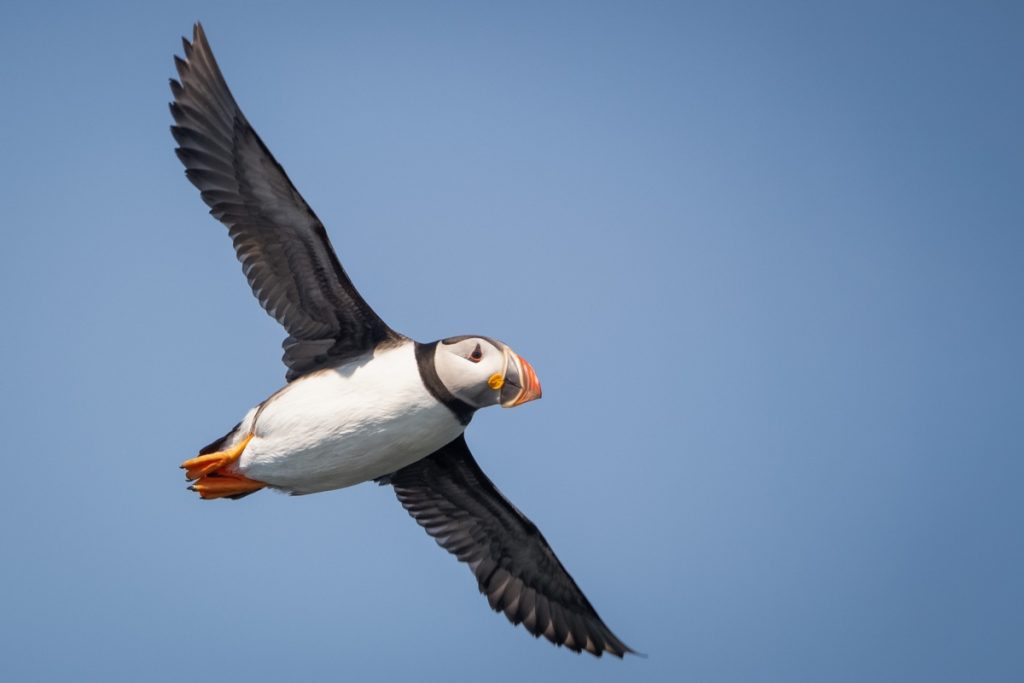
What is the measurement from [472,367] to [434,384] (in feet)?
1.13

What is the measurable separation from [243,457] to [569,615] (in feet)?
11.3

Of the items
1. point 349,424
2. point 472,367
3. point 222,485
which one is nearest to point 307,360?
point 349,424

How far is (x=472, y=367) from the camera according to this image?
8961 mm

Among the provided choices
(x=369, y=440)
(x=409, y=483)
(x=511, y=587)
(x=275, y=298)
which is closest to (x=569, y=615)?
(x=511, y=587)

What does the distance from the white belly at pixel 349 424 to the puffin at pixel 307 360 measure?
10 millimetres

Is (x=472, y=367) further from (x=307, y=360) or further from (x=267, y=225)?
(x=267, y=225)

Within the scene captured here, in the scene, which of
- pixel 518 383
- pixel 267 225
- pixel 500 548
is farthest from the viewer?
pixel 500 548

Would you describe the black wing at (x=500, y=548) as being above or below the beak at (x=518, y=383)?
below

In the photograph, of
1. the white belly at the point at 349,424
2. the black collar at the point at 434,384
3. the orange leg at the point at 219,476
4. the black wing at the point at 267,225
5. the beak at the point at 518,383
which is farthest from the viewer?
the orange leg at the point at 219,476

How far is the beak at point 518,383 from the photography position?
876 centimetres

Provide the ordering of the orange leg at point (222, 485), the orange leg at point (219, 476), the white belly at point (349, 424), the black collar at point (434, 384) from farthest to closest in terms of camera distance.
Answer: the orange leg at point (222, 485)
the orange leg at point (219, 476)
the white belly at point (349, 424)
the black collar at point (434, 384)

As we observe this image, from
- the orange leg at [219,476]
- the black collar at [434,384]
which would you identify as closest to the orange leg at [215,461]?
the orange leg at [219,476]

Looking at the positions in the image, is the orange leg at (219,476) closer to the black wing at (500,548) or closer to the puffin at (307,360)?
the puffin at (307,360)

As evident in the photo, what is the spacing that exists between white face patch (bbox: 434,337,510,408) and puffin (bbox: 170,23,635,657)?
10 millimetres
